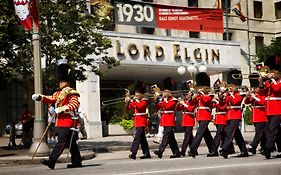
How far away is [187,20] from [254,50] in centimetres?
1124

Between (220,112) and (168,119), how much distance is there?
4.22ft

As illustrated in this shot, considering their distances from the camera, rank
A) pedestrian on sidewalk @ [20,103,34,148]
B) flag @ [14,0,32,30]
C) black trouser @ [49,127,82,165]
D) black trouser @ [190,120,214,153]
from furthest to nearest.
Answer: pedestrian on sidewalk @ [20,103,34,148], flag @ [14,0,32,30], black trouser @ [190,120,214,153], black trouser @ [49,127,82,165]

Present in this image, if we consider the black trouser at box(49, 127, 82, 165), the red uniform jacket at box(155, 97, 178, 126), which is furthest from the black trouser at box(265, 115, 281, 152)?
the black trouser at box(49, 127, 82, 165)

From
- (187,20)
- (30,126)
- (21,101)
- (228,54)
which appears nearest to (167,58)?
(187,20)

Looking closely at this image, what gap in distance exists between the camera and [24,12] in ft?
50.1

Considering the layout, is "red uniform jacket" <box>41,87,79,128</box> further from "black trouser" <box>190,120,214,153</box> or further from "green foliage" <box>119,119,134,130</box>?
"green foliage" <box>119,119,134,130</box>

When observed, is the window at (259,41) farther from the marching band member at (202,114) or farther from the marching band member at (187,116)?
the marching band member at (202,114)

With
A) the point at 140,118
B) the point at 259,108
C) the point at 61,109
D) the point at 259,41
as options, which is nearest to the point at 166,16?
the point at 259,41

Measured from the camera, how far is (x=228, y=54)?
33.0 metres

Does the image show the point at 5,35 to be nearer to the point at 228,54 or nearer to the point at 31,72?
the point at 31,72

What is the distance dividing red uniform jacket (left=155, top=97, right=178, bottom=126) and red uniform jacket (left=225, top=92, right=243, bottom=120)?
1459 millimetres

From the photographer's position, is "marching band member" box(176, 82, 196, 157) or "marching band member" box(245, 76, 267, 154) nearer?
"marching band member" box(245, 76, 267, 154)

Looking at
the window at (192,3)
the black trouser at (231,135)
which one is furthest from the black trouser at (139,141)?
the window at (192,3)

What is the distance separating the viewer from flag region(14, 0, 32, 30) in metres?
15.2
